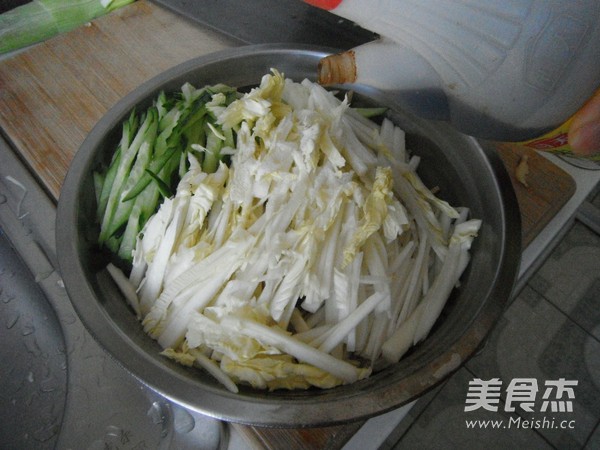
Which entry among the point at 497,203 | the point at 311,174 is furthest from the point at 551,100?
the point at 311,174

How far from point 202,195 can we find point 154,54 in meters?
0.88

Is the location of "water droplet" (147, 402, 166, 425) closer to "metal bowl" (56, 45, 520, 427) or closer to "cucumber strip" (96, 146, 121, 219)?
"metal bowl" (56, 45, 520, 427)

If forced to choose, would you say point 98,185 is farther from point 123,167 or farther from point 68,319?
point 68,319

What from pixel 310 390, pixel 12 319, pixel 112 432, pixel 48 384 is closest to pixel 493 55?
pixel 310 390

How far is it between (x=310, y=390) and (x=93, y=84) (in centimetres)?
126

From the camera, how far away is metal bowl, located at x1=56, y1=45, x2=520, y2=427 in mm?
717

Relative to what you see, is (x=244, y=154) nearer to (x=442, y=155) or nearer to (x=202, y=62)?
(x=202, y=62)

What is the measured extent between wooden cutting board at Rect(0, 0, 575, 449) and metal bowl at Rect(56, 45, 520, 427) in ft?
0.94

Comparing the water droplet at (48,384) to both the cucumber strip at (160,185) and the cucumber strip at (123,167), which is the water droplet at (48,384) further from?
the cucumber strip at (160,185)

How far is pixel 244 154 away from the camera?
39.8 inches

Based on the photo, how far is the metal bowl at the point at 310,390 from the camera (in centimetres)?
72

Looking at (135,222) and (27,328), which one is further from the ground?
(135,222)

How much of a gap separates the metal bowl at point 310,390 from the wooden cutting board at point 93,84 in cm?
29

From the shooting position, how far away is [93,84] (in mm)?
1465
